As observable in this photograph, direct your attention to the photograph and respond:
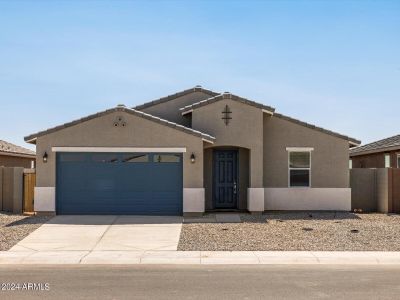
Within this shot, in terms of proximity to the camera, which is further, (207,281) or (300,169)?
(300,169)

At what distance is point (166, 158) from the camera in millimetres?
18484

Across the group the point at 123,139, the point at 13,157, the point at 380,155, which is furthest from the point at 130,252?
the point at 13,157

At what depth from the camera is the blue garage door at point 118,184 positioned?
18.4m

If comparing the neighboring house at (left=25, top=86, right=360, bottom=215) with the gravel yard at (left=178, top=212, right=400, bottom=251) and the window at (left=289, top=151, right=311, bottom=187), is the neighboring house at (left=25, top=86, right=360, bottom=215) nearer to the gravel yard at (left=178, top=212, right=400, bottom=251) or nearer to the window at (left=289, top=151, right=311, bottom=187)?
the window at (left=289, top=151, right=311, bottom=187)

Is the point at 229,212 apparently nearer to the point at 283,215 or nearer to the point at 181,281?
the point at 283,215

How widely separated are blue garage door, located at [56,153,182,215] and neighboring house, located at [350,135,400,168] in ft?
39.9

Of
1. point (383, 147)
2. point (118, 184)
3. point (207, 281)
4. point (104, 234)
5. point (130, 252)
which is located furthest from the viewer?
point (383, 147)

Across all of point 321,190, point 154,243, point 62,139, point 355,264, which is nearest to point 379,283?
point 355,264

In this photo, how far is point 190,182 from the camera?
1825cm

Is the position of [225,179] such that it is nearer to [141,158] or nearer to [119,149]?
[141,158]

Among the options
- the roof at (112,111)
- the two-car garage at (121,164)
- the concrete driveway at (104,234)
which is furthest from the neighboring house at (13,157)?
the concrete driveway at (104,234)

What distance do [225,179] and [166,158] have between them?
3071 mm

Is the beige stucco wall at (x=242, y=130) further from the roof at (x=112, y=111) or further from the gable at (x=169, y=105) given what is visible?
the gable at (x=169, y=105)

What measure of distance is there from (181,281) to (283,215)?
1048cm
